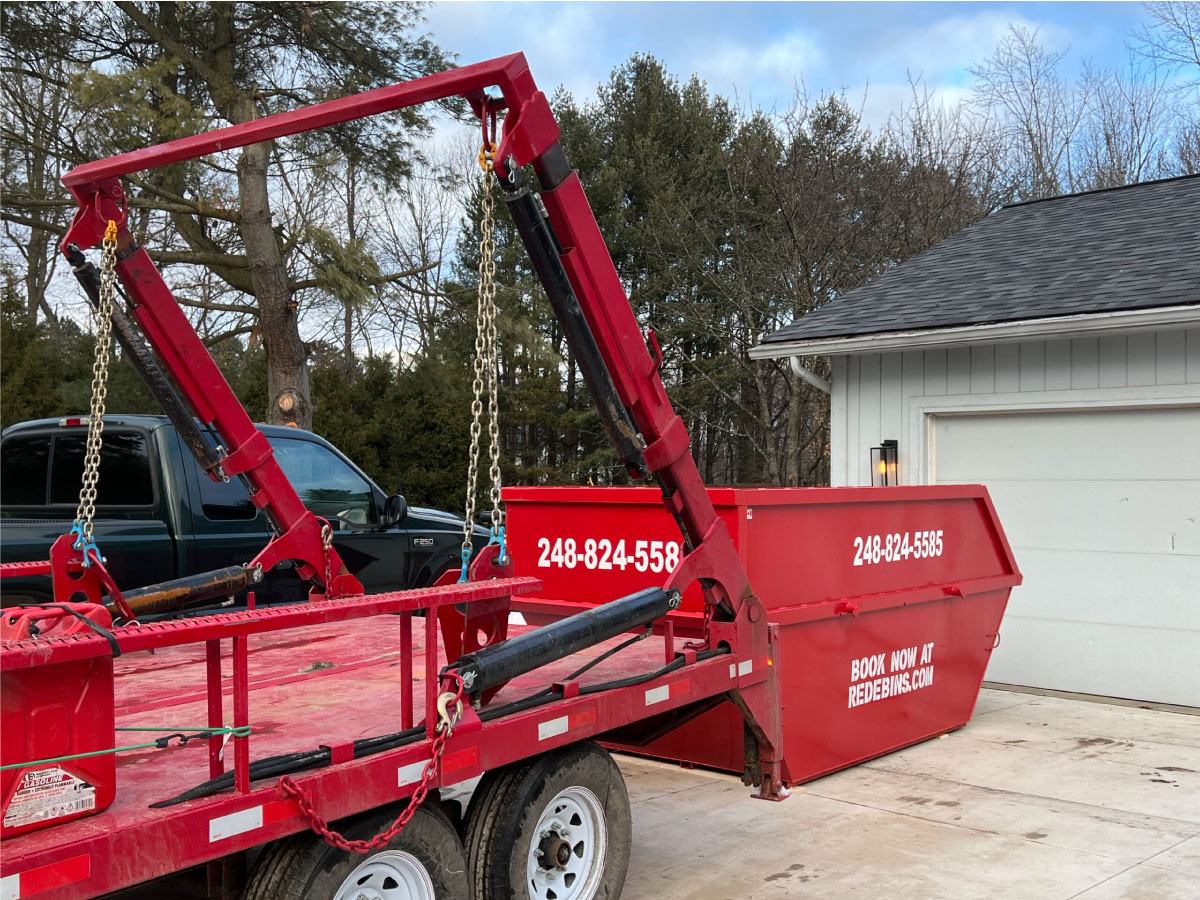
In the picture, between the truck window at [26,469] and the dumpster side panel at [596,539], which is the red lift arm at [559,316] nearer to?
the dumpster side panel at [596,539]

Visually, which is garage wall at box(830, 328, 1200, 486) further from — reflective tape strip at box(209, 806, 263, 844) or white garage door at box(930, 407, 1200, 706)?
reflective tape strip at box(209, 806, 263, 844)

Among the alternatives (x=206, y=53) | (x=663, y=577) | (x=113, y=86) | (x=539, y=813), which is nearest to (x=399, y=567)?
(x=663, y=577)

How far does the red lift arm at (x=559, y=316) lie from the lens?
399 centimetres

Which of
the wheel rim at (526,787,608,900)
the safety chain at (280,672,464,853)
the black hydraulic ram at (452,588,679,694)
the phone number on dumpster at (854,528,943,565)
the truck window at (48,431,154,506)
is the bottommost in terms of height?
the wheel rim at (526,787,608,900)

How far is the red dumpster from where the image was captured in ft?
19.6

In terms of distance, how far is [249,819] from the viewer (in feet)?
9.74

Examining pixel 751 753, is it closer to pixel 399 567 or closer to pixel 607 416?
pixel 607 416

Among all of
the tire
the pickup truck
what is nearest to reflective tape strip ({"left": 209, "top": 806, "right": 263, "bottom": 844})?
the tire

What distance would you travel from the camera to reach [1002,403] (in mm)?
9656

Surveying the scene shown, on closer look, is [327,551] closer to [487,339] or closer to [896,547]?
[487,339]

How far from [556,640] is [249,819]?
1290 mm

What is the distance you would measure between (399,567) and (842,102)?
18.1 meters

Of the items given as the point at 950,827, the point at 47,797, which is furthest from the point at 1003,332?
the point at 47,797

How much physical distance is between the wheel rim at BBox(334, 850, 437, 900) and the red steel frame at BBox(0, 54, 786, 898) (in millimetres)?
245
